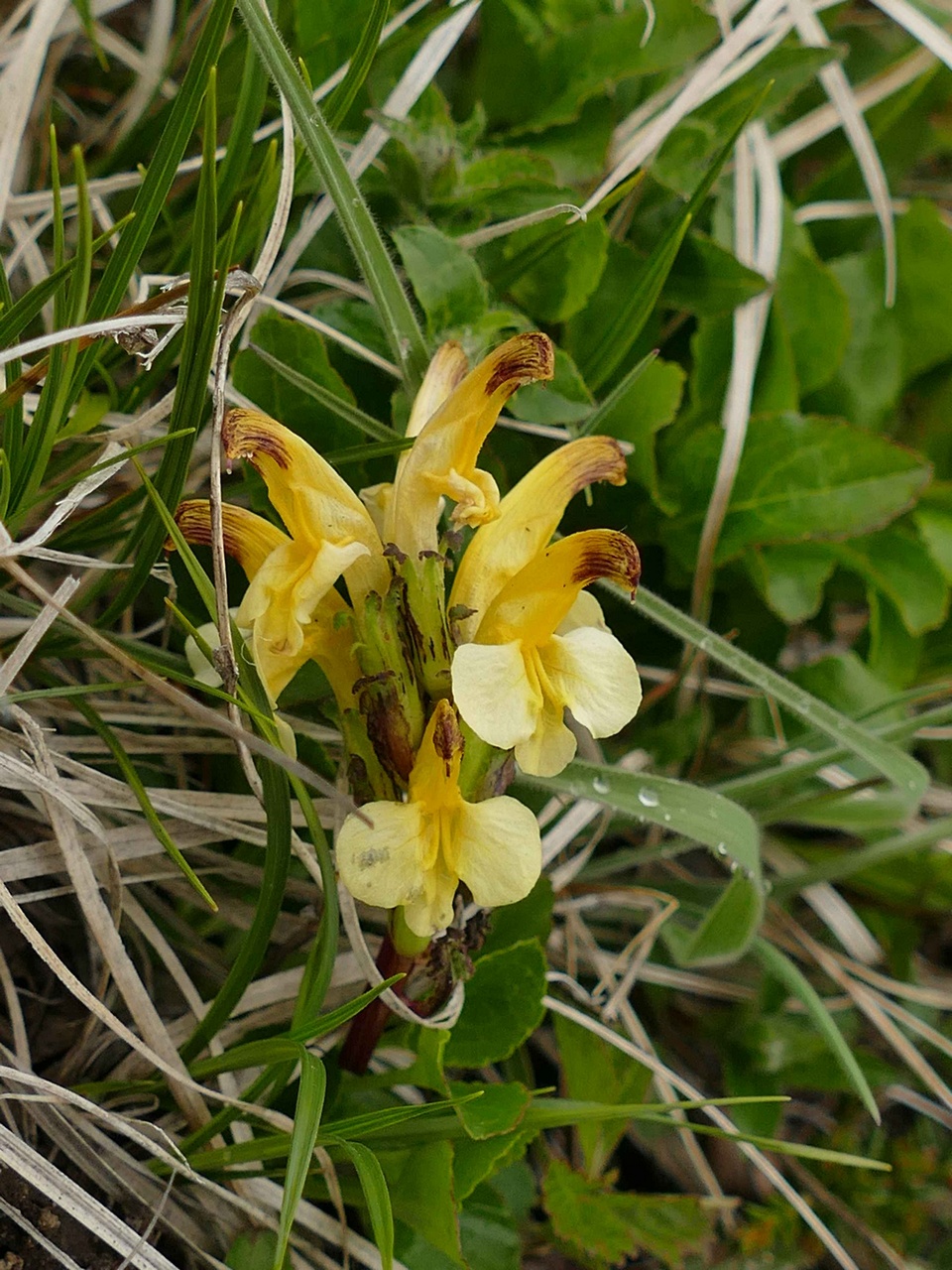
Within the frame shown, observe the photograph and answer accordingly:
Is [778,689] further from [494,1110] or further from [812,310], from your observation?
[812,310]

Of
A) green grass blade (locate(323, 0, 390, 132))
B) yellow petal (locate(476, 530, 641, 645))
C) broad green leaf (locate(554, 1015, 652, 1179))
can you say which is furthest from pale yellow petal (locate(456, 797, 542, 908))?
green grass blade (locate(323, 0, 390, 132))

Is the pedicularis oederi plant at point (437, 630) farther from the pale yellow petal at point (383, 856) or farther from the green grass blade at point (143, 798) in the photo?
the green grass blade at point (143, 798)

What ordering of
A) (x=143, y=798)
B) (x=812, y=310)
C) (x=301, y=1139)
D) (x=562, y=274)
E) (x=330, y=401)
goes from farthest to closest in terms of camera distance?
(x=812, y=310)
(x=562, y=274)
(x=330, y=401)
(x=143, y=798)
(x=301, y=1139)

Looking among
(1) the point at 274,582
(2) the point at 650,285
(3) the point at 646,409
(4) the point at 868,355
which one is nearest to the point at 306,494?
(1) the point at 274,582

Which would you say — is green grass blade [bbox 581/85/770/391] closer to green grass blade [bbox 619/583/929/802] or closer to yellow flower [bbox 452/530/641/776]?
green grass blade [bbox 619/583/929/802]

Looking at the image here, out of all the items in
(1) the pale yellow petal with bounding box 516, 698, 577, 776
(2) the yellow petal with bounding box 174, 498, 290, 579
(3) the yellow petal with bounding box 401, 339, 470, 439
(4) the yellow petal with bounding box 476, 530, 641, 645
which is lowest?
(1) the pale yellow petal with bounding box 516, 698, 577, 776

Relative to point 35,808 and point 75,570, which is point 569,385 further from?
point 35,808
